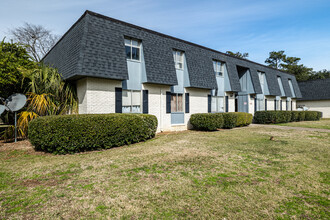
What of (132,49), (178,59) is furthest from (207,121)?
(132,49)

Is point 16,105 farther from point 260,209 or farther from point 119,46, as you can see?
point 260,209

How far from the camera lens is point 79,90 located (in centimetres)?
1099

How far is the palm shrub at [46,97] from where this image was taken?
931 centimetres

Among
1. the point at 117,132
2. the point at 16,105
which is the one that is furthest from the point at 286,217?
the point at 16,105

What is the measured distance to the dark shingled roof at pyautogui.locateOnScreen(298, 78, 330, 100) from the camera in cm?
3038

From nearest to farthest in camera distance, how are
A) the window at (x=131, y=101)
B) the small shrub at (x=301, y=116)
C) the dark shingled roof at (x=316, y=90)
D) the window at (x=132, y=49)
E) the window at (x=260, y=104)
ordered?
the window at (x=131, y=101) < the window at (x=132, y=49) < the window at (x=260, y=104) < the small shrub at (x=301, y=116) < the dark shingled roof at (x=316, y=90)

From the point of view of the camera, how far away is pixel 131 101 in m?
12.0

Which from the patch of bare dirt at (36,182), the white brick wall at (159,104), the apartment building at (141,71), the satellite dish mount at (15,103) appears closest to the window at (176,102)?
the apartment building at (141,71)

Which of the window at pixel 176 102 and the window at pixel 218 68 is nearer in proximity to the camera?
the window at pixel 176 102

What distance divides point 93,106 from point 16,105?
12.3 ft

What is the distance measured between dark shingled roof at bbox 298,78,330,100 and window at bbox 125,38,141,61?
109 ft

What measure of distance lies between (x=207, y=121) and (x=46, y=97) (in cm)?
1052

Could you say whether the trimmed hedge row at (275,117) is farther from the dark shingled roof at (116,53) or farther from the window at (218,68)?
the dark shingled roof at (116,53)

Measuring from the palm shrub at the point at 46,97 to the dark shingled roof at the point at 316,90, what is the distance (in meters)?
37.1
